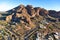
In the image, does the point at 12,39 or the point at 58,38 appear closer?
the point at 12,39

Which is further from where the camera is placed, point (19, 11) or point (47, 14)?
point (47, 14)

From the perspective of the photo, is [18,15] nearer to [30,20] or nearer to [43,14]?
[30,20]

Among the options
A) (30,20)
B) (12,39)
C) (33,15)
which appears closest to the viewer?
(12,39)

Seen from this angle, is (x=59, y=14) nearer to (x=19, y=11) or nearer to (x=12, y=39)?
(x=19, y=11)

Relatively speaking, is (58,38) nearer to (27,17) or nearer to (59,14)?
(27,17)

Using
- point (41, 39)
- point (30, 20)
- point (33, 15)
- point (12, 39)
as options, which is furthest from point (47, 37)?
point (33, 15)

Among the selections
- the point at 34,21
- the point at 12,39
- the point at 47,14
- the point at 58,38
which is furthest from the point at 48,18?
the point at 12,39

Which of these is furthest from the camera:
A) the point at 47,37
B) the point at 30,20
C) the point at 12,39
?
the point at 30,20

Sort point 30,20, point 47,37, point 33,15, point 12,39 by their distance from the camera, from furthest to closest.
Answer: point 33,15 → point 30,20 → point 47,37 → point 12,39

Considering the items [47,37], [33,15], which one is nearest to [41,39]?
[47,37]
